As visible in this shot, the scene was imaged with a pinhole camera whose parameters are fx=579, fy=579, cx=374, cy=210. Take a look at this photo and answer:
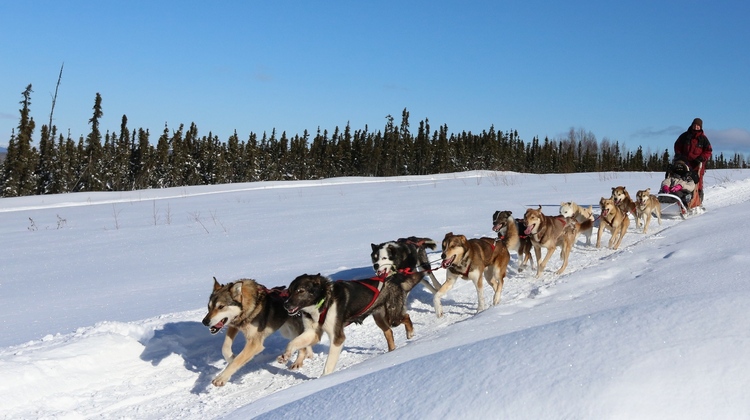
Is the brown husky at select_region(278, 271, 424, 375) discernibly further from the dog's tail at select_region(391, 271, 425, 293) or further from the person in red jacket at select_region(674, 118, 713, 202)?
the person in red jacket at select_region(674, 118, 713, 202)

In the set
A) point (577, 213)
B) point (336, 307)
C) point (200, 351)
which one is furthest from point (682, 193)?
point (200, 351)

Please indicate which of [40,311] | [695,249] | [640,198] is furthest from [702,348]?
[640,198]

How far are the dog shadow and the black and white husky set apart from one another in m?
1.17

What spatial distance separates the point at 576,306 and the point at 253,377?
253cm

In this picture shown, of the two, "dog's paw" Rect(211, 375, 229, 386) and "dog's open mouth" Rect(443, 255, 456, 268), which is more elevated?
"dog's open mouth" Rect(443, 255, 456, 268)

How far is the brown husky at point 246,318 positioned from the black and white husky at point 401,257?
103cm

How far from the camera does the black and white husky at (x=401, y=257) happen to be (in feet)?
18.4

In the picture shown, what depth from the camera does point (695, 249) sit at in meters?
5.95

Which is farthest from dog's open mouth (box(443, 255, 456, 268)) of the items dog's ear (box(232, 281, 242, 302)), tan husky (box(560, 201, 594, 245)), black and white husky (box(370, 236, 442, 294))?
tan husky (box(560, 201, 594, 245))

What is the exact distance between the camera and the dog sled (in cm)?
1087

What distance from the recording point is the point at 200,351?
16.1 ft

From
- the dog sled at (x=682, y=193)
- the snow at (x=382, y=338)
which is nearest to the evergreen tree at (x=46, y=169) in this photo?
the snow at (x=382, y=338)

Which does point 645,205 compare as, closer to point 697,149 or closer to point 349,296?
point 697,149

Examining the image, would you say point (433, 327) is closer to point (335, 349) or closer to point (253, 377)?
point (335, 349)
